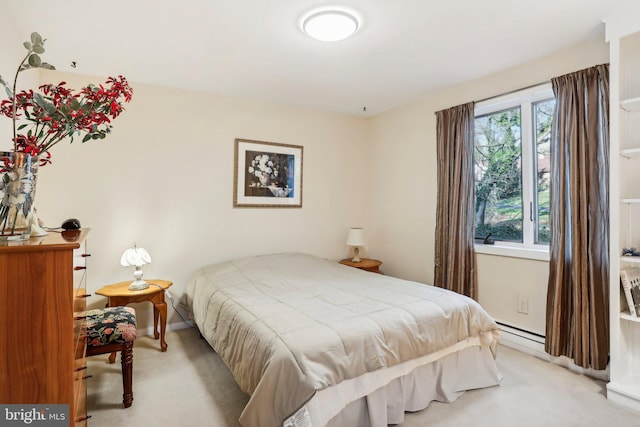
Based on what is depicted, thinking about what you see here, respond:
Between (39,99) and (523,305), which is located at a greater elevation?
(39,99)

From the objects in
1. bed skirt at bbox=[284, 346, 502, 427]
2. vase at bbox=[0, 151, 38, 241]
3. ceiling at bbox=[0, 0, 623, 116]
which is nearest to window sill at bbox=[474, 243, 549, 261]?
bed skirt at bbox=[284, 346, 502, 427]

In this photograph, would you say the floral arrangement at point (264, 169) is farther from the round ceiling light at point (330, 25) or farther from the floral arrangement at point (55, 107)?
the floral arrangement at point (55, 107)

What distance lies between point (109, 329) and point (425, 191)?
10.1ft

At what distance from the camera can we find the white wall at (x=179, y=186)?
9.71ft

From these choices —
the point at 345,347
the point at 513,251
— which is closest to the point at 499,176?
the point at 513,251

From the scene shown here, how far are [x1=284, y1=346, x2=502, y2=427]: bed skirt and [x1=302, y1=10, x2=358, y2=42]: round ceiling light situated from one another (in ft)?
6.75

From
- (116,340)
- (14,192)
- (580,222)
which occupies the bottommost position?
(116,340)

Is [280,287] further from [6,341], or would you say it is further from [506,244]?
[506,244]

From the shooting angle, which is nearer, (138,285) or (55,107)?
(55,107)

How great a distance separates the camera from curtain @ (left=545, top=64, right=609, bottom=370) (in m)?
2.27

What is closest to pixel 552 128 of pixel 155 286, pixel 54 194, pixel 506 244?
pixel 506 244

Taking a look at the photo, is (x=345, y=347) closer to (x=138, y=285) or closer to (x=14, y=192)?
(x=14, y=192)

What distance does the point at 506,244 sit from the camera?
302cm

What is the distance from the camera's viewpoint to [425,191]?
12.0 ft
